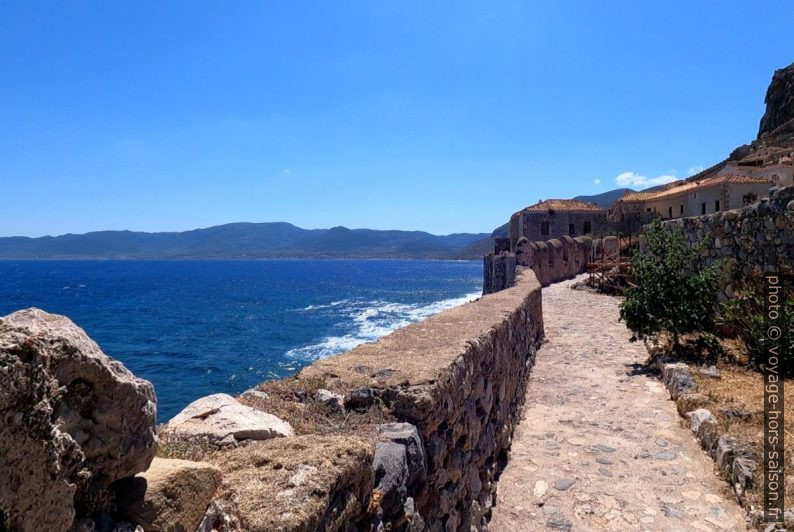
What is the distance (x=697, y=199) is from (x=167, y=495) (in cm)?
4496

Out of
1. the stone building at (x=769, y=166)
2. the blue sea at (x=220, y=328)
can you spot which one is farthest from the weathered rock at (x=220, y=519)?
the stone building at (x=769, y=166)

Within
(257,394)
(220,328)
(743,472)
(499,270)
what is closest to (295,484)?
(257,394)

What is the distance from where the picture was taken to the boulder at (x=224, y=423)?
2.58 metres

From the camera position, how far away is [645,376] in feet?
28.9

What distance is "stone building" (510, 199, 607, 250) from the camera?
44.2 metres

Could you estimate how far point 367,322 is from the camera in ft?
134

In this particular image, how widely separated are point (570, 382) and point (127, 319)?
148ft

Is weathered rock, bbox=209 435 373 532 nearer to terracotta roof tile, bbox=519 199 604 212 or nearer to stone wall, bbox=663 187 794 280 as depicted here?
stone wall, bbox=663 187 794 280

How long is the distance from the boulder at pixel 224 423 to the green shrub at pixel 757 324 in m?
7.33

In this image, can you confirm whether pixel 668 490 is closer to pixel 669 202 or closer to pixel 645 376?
pixel 645 376

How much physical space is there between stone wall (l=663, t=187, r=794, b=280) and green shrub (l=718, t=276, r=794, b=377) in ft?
1.30

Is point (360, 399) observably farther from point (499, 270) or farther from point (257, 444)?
point (499, 270)

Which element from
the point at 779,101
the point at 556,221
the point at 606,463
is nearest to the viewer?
the point at 606,463

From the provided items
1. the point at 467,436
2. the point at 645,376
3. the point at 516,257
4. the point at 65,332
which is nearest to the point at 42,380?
the point at 65,332
